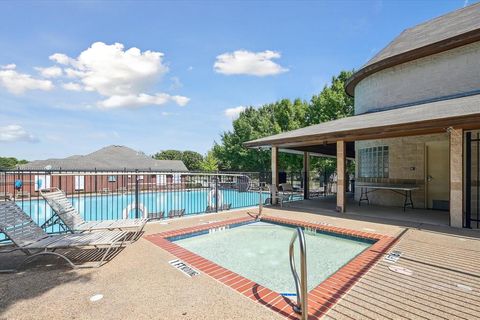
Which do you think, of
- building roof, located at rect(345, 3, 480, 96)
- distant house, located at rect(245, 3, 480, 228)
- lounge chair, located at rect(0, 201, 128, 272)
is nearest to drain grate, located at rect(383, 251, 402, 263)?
distant house, located at rect(245, 3, 480, 228)

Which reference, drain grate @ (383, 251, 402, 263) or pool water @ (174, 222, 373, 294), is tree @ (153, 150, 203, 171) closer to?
pool water @ (174, 222, 373, 294)

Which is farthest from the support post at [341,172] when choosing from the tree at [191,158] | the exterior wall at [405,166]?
the tree at [191,158]

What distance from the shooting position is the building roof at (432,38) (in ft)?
31.3

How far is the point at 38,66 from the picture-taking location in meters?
11.9

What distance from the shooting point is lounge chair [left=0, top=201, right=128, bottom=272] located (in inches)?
163

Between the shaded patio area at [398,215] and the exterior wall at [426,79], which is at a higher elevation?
the exterior wall at [426,79]

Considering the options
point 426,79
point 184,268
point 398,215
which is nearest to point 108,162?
point 184,268

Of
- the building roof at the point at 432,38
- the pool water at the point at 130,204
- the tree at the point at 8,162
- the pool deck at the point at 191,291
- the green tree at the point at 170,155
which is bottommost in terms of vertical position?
the pool water at the point at 130,204

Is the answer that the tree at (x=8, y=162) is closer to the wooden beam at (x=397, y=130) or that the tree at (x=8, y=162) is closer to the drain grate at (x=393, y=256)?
the wooden beam at (x=397, y=130)

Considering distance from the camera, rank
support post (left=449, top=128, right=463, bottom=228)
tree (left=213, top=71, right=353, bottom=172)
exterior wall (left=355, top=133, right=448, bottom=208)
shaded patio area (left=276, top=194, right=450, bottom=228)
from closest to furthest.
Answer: support post (left=449, top=128, right=463, bottom=228) < shaded patio area (left=276, top=194, right=450, bottom=228) < exterior wall (left=355, top=133, right=448, bottom=208) < tree (left=213, top=71, right=353, bottom=172)

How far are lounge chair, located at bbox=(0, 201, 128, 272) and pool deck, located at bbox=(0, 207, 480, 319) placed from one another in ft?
0.93

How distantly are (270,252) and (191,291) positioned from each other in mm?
3014

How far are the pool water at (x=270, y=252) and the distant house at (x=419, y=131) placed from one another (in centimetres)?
336

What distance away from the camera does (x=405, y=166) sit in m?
10.5
